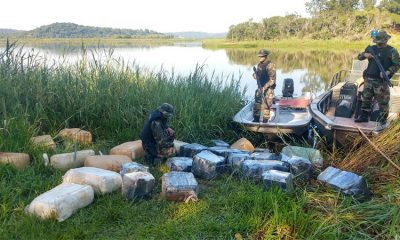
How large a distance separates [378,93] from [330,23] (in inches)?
2279

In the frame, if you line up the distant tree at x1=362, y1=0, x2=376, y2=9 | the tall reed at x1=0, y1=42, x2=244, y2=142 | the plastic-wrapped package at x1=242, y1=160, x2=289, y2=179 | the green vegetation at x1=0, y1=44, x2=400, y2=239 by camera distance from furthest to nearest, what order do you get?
the distant tree at x1=362, y1=0, x2=376, y2=9, the tall reed at x1=0, y1=42, x2=244, y2=142, the plastic-wrapped package at x1=242, y1=160, x2=289, y2=179, the green vegetation at x1=0, y1=44, x2=400, y2=239

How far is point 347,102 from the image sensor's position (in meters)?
6.93

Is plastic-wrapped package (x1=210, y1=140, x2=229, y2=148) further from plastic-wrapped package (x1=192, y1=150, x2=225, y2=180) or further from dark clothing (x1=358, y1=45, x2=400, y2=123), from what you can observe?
dark clothing (x1=358, y1=45, x2=400, y2=123)

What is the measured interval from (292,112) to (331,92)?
1.08 metres

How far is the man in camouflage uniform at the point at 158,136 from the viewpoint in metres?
4.46

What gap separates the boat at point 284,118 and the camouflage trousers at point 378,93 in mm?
1165

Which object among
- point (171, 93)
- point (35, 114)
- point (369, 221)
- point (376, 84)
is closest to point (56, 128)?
point (35, 114)

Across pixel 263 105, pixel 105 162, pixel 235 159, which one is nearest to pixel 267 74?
pixel 263 105

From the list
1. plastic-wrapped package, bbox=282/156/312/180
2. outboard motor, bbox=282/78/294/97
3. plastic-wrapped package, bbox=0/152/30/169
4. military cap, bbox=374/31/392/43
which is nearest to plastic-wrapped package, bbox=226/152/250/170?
plastic-wrapped package, bbox=282/156/312/180

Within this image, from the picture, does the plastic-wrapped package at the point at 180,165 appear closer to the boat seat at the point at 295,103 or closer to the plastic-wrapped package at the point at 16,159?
the plastic-wrapped package at the point at 16,159

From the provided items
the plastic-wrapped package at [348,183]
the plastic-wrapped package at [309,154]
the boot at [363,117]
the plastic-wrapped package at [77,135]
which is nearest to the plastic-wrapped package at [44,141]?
the plastic-wrapped package at [77,135]

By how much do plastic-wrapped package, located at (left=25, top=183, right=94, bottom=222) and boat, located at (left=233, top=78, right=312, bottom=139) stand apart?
3.70m

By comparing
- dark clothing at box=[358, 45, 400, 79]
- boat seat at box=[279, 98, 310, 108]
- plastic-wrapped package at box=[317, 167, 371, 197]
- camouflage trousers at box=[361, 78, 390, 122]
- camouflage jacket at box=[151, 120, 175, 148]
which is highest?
dark clothing at box=[358, 45, 400, 79]

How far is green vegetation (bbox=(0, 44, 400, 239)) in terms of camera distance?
9.91 feet
